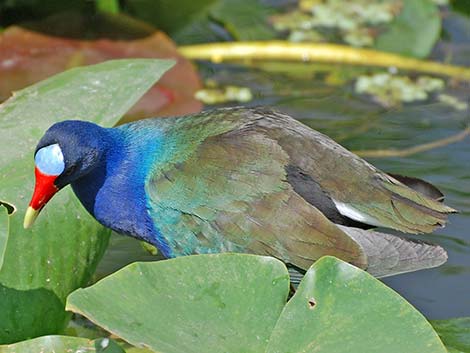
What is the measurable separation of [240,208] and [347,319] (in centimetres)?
54

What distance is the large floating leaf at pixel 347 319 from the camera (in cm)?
183

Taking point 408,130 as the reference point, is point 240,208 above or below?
above

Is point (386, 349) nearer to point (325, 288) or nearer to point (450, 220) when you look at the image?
point (325, 288)

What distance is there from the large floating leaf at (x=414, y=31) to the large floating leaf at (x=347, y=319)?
223cm

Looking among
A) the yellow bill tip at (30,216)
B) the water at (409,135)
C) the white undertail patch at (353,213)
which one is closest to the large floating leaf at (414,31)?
the water at (409,135)

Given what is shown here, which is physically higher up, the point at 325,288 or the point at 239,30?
the point at 325,288

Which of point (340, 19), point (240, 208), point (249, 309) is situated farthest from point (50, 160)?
point (340, 19)

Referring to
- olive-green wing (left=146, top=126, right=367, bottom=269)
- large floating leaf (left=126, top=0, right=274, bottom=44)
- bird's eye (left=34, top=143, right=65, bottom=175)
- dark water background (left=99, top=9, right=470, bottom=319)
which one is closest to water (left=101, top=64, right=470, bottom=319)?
dark water background (left=99, top=9, right=470, bottom=319)

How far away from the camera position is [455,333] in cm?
232

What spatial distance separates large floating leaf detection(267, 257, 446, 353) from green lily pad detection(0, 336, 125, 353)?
12.6 inches

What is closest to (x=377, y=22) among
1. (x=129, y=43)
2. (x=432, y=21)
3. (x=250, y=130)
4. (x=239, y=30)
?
(x=432, y=21)

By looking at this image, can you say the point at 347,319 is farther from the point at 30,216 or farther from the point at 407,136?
the point at 407,136

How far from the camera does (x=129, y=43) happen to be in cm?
381

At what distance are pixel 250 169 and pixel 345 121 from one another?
1.32m
